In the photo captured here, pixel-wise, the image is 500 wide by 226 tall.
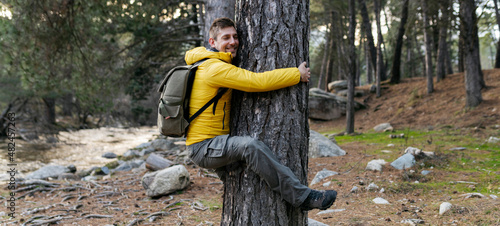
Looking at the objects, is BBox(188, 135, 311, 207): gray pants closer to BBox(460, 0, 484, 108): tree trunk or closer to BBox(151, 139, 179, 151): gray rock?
BBox(151, 139, 179, 151): gray rock

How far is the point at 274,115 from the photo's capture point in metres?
2.62

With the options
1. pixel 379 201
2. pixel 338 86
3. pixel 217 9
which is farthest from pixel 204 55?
pixel 338 86

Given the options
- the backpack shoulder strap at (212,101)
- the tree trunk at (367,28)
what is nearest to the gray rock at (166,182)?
the backpack shoulder strap at (212,101)

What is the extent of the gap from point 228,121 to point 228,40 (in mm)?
757

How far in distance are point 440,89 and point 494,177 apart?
11.0 meters

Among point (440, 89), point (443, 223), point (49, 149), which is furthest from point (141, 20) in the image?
point (440, 89)

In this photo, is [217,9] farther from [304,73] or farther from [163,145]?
[163,145]

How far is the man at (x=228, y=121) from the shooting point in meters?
2.50

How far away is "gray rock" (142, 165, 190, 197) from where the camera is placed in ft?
17.7

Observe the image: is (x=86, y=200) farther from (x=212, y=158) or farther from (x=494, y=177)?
(x=494, y=177)

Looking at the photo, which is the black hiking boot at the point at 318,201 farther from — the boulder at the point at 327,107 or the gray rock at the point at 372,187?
A: the boulder at the point at 327,107

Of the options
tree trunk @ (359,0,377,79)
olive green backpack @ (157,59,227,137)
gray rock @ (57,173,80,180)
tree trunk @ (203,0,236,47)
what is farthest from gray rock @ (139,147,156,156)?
tree trunk @ (359,0,377,79)

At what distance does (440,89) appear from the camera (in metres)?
14.2

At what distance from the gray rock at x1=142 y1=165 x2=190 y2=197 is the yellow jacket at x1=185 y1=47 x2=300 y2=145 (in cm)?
294
